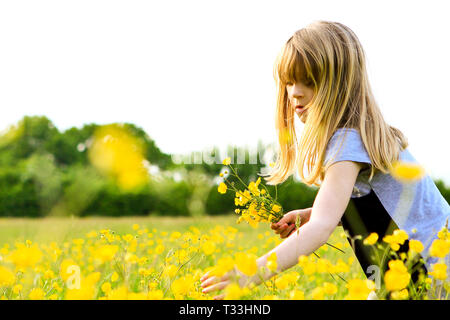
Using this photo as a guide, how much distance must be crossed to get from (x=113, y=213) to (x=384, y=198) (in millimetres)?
11586

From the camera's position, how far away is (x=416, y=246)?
1.54 metres

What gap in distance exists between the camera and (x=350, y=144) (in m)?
1.82

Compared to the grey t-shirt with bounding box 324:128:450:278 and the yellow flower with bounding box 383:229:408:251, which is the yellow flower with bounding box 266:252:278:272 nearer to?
the yellow flower with bounding box 383:229:408:251

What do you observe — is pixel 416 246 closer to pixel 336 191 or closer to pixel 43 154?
pixel 336 191

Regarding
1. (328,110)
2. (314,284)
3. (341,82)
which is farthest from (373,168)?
(314,284)

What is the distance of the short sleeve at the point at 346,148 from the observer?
1.76 metres

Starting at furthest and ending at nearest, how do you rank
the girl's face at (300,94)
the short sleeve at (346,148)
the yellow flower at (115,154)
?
the girl's face at (300,94) → the short sleeve at (346,148) → the yellow flower at (115,154)

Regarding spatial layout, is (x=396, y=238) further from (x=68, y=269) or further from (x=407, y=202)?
(x=68, y=269)

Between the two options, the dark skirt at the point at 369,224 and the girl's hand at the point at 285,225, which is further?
the girl's hand at the point at 285,225

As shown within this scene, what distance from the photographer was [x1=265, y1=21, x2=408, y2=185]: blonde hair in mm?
1930

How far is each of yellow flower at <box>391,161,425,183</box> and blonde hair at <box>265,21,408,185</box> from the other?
38 mm

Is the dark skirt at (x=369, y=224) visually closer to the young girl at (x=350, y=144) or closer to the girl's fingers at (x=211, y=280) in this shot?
the young girl at (x=350, y=144)

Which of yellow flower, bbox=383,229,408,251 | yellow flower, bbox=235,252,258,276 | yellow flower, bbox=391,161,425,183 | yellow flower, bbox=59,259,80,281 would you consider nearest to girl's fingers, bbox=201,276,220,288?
yellow flower, bbox=235,252,258,276

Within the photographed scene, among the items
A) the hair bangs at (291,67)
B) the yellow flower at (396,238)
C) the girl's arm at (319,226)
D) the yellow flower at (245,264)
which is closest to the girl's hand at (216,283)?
the girl's arm at (319,226)
